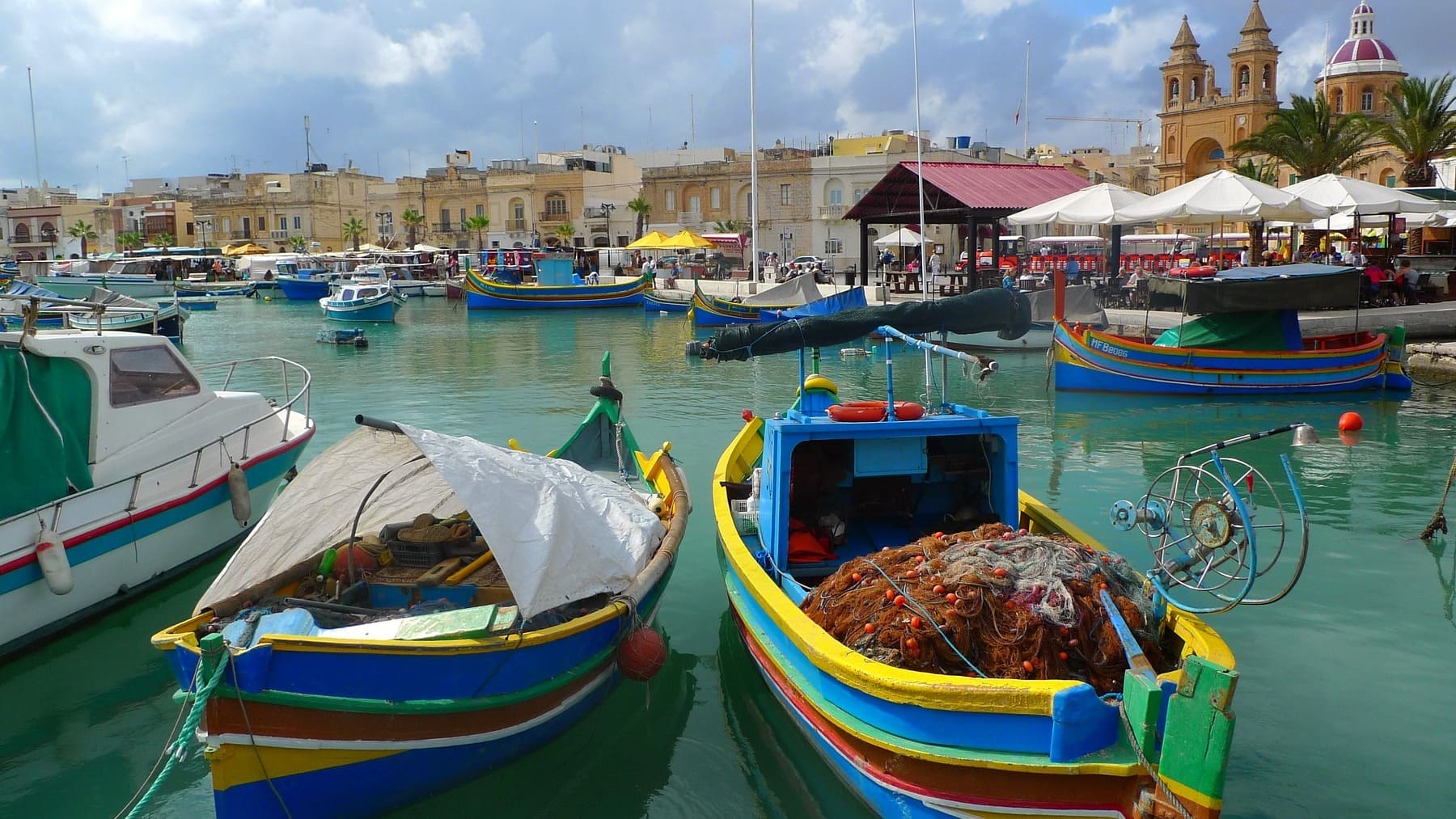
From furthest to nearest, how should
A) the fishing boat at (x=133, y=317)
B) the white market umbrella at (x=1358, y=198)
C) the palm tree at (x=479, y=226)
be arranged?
1. the palm tree at (x=479, y=226)
2. the white market umbrella at (x=1358, y=198)
3. the fishing boat at (x=133, y=317)

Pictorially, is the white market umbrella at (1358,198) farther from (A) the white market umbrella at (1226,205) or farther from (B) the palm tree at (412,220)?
(B) the palm tree at (412,220)

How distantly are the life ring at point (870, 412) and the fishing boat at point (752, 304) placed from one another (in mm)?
22313

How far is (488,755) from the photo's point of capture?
21.0ft

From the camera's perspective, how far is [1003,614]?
569cm

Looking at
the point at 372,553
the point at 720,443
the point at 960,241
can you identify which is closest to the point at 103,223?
the point at 960,241

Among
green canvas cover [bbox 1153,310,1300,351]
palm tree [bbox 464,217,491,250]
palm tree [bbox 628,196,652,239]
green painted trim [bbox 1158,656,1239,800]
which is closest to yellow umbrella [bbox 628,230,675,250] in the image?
palm tree [bbox 628,196,652,239]

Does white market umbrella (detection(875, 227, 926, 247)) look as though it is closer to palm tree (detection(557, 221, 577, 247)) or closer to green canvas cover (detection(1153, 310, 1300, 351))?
green canvas cover (detection(1153, 310, 1300, 351))

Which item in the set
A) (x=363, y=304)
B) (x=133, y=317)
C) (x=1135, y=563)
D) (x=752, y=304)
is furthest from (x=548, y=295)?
(x=1135, y=563)

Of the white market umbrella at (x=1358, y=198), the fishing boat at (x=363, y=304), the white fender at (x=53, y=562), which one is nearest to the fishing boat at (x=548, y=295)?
the fishing boat at (x=363, y=304)

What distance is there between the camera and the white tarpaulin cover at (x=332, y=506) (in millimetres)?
A: 6844

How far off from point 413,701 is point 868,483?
4071 mm

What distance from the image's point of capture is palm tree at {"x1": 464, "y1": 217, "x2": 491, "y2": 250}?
72.8m

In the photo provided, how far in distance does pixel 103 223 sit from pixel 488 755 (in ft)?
335

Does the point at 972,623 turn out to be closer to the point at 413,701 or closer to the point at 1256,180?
the point at 413,701
